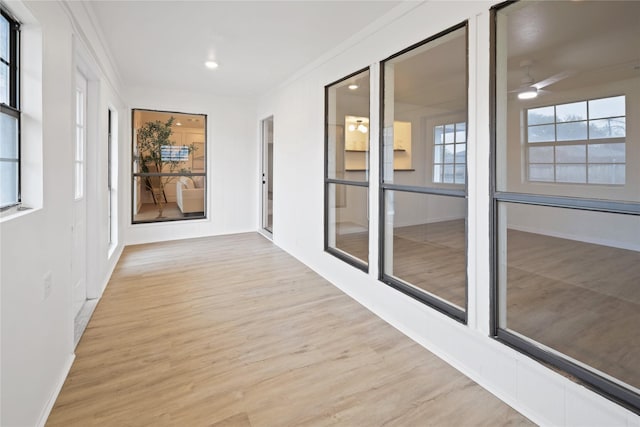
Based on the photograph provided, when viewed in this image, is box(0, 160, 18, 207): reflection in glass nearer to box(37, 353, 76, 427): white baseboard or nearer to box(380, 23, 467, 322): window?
box(37, 353, 76, 427): white baseboard

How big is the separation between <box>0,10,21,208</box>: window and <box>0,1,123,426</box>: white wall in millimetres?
47

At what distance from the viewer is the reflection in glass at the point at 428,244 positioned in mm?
2877

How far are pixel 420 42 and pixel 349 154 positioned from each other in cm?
139

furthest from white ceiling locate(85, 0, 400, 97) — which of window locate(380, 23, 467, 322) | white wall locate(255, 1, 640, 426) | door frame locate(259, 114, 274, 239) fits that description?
door frame locate(259, 114, 274, 239)

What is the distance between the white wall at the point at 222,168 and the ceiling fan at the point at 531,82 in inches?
171

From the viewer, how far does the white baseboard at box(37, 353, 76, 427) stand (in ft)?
5.21

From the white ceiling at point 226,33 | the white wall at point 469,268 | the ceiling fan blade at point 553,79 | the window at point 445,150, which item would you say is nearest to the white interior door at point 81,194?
the white ceiling at point 226,33

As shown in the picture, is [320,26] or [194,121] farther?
[194,121]

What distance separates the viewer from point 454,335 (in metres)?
2.15

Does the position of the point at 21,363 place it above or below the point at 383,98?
below

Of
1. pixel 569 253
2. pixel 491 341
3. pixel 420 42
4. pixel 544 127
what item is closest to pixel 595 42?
pixel 544 127

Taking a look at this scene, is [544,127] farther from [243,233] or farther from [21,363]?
[243,233]

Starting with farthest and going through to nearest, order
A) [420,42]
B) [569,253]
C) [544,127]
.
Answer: [569,253] → [544,127] → [420,42]

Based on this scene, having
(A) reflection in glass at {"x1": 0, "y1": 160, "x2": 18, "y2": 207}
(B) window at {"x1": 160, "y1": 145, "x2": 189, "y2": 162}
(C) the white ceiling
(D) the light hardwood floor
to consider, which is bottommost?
(D) the light hardwood floor
